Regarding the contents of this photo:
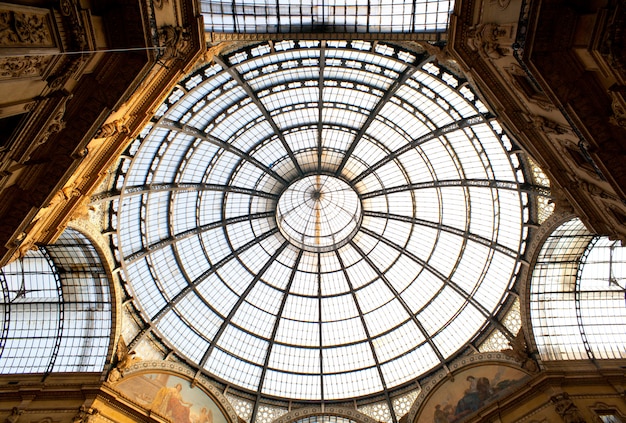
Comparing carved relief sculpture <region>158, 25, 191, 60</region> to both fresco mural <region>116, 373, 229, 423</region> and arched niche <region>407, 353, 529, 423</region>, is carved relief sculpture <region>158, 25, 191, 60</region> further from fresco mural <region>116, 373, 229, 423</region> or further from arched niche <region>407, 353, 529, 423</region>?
arched niche <region>407, 353, 529, 423</region>

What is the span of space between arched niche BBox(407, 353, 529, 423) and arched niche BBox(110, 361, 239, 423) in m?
12.1

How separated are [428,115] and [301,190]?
1118 cm

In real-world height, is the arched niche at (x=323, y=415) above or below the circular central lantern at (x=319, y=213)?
below

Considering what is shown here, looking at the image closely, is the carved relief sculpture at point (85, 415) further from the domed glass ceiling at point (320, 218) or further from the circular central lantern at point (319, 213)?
the circular central lantern at point (319, 213)

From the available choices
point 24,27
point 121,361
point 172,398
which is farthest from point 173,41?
point 172,398

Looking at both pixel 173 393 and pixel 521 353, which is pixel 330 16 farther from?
pixel 173 393

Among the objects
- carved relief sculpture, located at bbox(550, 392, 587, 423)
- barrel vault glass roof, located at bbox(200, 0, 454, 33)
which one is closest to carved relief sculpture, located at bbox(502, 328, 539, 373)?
carved relief sculpture, located at bbox(550, 392, 587, 423)

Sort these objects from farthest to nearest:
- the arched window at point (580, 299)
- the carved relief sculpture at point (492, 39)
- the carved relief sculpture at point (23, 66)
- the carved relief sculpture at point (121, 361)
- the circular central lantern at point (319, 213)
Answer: the circular central lantern at point (319, 213)
the arched window at point (580, 299)
the carved relief sculpture at point (121, 361)
the carved relief sculpture at point (492, 39)
the carved relief sculpture at point (23, 66)

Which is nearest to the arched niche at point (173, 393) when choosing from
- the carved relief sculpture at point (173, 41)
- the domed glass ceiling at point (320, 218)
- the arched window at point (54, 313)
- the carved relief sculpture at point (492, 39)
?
the domed glass ceiling at point (320, 218)

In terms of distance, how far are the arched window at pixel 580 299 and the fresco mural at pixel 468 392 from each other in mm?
2520

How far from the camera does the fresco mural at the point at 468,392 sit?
2433 cm

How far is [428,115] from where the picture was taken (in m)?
24.5

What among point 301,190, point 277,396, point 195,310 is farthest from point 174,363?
point 301,190

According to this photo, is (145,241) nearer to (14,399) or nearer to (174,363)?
(174,363)
